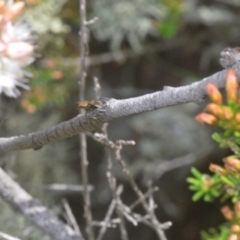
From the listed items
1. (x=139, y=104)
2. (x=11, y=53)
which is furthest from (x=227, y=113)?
(x=11, y=53)

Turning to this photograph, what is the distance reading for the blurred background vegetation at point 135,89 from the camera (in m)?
1.27

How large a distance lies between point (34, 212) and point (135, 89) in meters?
0.70

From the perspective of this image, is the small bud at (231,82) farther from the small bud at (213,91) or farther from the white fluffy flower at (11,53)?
the white fluffy flower at (11,53)

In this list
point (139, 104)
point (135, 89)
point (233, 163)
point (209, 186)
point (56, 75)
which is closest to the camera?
point (139, 104)

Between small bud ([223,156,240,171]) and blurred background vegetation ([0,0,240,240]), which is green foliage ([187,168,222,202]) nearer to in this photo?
small bud ([223,156,240,171])

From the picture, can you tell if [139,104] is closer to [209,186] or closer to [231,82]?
[231,82]

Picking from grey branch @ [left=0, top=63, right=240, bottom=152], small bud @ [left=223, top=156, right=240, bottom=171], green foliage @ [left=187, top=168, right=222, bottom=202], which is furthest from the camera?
green foliage @ [left=187, top=168, right=222, bottom=202]

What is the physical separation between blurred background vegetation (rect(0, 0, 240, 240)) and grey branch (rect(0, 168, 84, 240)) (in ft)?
1.18

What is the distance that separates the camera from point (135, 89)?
1.46 m

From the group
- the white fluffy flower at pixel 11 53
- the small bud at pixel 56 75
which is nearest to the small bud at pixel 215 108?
the white fluffy flower at pixel 11 53

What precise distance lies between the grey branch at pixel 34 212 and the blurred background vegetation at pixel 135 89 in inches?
14.1

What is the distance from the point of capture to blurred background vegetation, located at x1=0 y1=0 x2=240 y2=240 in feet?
4.18

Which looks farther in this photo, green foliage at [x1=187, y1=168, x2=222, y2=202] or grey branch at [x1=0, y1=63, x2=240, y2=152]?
green foliage at [x1=187, y1=168, x2=222, y2=202]

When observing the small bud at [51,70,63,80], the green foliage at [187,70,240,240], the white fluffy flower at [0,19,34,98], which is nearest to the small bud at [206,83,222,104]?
the green foliage at [187,70,240,240]
